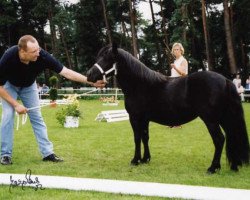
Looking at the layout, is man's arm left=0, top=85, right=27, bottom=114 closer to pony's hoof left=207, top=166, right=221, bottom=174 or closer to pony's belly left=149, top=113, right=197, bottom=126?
pony's belly left=149, top=113, right=197, bottom=126

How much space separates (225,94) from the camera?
6.33 metres

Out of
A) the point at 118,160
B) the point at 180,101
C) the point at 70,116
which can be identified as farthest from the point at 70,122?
the point at 180,101

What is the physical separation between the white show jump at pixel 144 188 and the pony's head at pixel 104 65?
2023 millimetres

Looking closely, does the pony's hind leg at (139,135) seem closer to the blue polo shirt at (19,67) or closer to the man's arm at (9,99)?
the blue polo shirt at (19,67)

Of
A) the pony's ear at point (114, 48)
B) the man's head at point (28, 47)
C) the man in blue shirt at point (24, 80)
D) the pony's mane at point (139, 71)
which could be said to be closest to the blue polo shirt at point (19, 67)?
the man in blue shirt at point (24, 80)

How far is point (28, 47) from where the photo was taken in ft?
21.1

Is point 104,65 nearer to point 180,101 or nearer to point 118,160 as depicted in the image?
point 180,101

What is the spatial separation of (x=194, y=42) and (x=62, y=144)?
1558 inches

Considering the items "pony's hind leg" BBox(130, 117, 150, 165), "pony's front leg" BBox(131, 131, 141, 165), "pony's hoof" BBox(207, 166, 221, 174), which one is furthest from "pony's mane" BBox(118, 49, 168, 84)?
"pony's hoof" BBox(207, 166, 221, 174)

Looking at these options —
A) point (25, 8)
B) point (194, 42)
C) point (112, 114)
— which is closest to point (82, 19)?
point (25, 8)

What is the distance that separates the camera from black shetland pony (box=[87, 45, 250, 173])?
636 cm

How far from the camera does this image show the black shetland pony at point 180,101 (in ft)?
20.9

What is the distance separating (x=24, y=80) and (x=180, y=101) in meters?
2.53

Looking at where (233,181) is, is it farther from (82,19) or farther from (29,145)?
(82,19)
